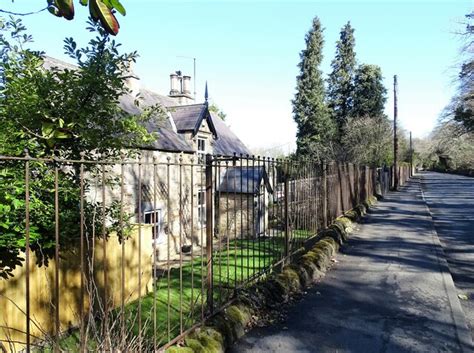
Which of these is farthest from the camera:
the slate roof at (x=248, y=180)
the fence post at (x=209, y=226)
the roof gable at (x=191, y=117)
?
the roof gable at (x=191, y=117)

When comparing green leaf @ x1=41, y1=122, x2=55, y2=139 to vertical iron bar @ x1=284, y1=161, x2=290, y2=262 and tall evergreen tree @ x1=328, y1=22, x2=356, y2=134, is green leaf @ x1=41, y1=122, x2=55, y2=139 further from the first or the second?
tall evergreen tree @ x1=328, y1=22, x2=356, y2=134

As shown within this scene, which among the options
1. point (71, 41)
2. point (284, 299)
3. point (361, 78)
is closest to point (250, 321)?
point (284, 299)

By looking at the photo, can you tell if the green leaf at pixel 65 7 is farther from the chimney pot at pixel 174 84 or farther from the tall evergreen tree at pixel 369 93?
the tall evergreen tree at pixel 369 93

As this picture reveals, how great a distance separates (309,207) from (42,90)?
19.0 feet

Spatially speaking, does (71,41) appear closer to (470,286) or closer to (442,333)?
(442,333)

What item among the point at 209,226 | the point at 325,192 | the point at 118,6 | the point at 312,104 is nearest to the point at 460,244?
the point at 325,192

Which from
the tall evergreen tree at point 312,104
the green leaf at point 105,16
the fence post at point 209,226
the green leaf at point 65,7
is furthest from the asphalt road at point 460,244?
the tall evergreen tree at point 312,104

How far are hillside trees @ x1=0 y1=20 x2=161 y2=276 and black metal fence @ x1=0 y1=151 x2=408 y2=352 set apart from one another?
0.14 feet

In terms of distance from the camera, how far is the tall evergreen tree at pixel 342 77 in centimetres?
3966

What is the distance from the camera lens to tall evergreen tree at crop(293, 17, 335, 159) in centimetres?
3750

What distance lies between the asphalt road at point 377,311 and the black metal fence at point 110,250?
869 mm

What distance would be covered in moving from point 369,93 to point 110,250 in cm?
3633

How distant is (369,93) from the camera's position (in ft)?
125

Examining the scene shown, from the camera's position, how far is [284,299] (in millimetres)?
5766
